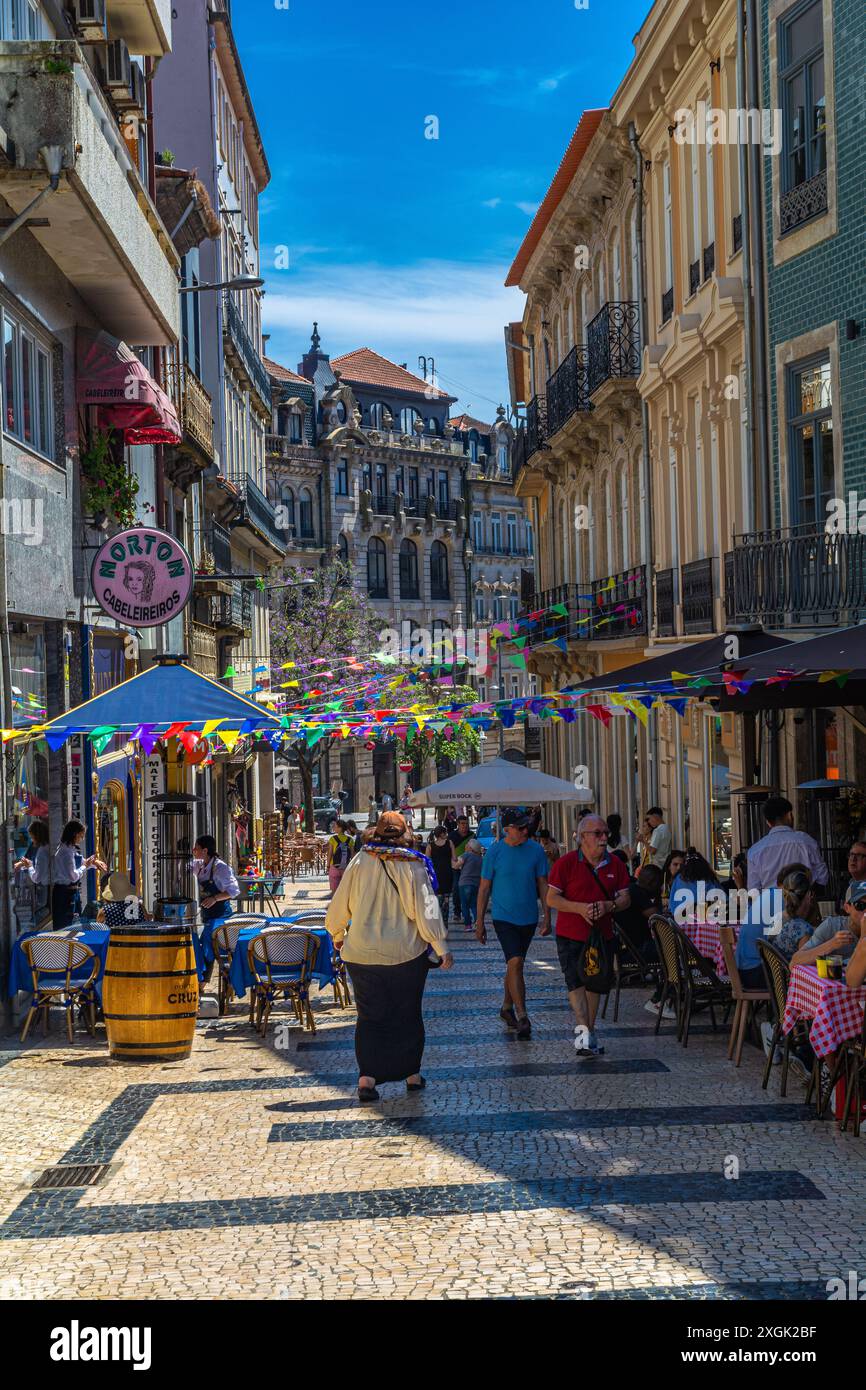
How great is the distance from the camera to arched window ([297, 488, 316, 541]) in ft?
260

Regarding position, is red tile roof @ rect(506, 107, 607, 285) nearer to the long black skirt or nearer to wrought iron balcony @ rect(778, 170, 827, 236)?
wrought iron balcony @ rect(778, 170, 827, 236)

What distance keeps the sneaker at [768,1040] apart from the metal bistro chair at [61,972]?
527 cm

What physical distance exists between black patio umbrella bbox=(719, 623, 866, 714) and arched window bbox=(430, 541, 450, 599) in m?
69.6

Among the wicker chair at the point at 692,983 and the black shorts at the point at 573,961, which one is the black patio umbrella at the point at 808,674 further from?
the black shorts at the point at 573,961

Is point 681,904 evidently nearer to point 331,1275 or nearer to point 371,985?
point 371,985

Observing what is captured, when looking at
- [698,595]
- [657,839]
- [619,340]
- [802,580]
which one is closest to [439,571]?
[619,340]

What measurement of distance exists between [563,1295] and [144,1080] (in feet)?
18.8

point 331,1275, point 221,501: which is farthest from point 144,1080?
point 221,501

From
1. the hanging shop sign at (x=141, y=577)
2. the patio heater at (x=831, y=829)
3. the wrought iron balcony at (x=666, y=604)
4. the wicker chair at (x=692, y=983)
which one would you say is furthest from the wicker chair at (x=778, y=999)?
the wrought iron balcony at (x=666, y=604)

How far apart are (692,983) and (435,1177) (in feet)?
13.5

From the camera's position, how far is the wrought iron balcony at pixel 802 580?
1573cm

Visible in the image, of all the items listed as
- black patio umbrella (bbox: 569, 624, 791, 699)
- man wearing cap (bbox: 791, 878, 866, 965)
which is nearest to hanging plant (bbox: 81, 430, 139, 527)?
black patio umbrella (bbox: 569, 624, 791, 699)

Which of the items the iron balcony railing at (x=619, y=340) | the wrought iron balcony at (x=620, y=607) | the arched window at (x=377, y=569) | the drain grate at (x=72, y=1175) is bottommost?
the drain grate at (x=72, y=1175)
